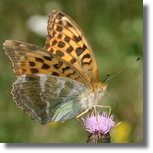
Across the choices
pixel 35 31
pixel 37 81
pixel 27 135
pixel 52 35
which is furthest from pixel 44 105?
pixel 35 31

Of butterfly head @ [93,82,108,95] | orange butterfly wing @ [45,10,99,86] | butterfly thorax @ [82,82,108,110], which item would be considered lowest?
butterfly thorax @ [82,82,108,110]

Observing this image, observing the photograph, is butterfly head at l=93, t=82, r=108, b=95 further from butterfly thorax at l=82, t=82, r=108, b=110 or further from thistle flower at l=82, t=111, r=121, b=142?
thistle flower at l=82, t=111, r=121, b=142

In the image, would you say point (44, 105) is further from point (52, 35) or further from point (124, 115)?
point (124, 115)

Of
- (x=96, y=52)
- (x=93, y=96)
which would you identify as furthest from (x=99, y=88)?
(x=96, y=52)

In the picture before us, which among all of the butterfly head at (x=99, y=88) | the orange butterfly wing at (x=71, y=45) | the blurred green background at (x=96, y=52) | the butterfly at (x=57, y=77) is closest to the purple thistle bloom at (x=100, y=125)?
the butterfly at (x=57, y=77)

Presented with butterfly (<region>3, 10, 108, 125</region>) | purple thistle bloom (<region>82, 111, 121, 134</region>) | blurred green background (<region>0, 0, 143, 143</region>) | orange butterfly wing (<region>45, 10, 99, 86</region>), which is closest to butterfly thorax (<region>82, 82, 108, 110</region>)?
butterfly (<region>3, 10, 108, 125</region>)
